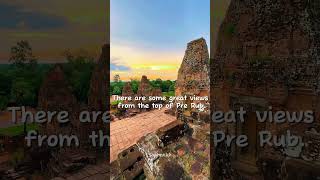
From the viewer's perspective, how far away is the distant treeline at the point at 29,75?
738 cm

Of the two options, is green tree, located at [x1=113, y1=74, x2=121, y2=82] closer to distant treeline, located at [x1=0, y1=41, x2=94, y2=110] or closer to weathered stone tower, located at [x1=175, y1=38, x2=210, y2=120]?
distant treeline, located at [x1=0, y1=41, x2=94, y2=110]

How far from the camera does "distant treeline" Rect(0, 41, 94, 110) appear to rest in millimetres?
7375

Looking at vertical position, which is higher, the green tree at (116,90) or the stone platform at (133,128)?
the green tree at (116,90)

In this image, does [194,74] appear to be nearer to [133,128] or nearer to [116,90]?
[116,90]

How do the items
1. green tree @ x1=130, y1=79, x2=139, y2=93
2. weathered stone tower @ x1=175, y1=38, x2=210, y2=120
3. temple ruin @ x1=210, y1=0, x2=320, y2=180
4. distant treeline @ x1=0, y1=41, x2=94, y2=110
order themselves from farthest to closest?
green tree @ x1=130, y1=79, x2=139, y2=93, weathered stone tower @ x1=175, y1=38, x2=210, y2=120, distant treeline @ x1=0, y1=41, x2=94, y2=110, temple ruin @ x1=210, y1=0, x2=320, y2=180

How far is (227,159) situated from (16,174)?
14.9 ft

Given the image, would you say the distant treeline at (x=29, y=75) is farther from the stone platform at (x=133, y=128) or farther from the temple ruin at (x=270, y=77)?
the temple ruin at (x=270, y=77)

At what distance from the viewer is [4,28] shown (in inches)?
286

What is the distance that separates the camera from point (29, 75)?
788 centimetres

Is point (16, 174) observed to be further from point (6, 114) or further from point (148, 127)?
point (148, 127)

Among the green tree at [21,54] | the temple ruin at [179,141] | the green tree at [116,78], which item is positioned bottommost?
the temple ruin at [179,141]

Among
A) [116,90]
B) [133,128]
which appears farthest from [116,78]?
[133,128]

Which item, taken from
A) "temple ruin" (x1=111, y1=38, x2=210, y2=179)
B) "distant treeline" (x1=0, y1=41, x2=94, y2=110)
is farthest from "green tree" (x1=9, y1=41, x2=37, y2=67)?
"temple ruin" (x1=111, y1=38, x2=210, y2=179)

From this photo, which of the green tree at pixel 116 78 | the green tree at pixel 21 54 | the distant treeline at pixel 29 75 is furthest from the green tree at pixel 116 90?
the green tree at pixel 21 54
